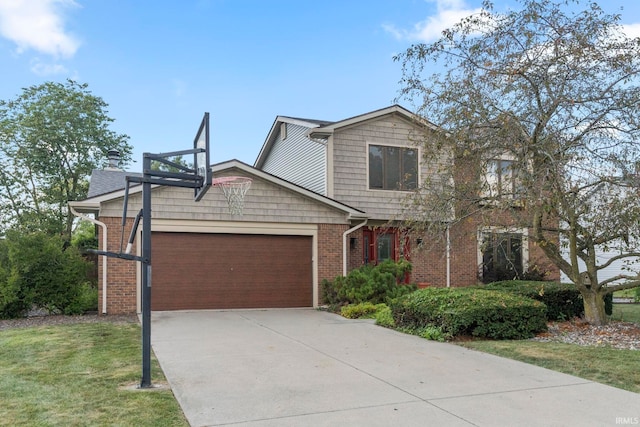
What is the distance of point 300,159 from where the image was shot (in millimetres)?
17625

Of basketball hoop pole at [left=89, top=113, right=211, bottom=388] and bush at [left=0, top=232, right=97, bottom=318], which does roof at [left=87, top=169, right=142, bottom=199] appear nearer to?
bush at [left=0, top=232, right=97, bottom=318]

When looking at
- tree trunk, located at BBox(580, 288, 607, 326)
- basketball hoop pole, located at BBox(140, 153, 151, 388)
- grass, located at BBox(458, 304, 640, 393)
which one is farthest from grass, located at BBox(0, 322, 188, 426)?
tree trunk, located at BBox(580, 288, 607, 326)

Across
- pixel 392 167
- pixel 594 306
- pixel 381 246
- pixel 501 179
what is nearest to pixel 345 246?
pixel 381 246

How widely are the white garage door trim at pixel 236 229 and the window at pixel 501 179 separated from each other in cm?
551

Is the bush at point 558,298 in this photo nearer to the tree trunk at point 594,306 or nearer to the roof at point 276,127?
the tree trunk at point 594,306

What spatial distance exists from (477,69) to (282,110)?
1081 cm

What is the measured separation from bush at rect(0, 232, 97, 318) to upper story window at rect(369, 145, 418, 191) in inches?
338

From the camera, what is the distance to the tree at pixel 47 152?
24.5m

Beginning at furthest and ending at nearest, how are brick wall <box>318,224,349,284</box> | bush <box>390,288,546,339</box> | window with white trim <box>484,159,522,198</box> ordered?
brick wall <box>318,224,349,284</box>
window with white trim <box>484,159,522,198</box>
bush <box>390,288,546,339</box>

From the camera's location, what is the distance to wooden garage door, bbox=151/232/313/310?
13.2 metres

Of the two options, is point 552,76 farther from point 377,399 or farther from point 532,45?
point 377,399

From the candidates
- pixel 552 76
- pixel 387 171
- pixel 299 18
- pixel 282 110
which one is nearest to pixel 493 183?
pixel 552 76

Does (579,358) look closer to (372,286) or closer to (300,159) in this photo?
(372,286)

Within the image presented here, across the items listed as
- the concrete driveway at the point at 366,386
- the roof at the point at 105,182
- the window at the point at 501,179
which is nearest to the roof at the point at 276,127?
the roof at the point at 105,182
